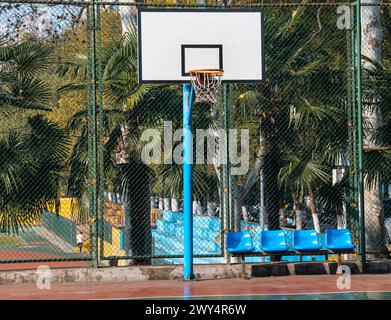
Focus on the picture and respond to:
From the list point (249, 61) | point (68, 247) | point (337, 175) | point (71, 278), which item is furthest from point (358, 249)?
point (68, 247)

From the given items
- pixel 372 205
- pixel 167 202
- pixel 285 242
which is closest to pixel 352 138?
pixel 372 205

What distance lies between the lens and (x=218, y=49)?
15.2 meters

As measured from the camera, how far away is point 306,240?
50.4 ft

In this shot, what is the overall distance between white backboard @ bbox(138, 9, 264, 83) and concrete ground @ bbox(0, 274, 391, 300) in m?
3.59

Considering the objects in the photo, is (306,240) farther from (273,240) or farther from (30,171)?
(30,171)

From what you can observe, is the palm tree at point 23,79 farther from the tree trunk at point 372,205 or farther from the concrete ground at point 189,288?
the tree trunk at point 372,205

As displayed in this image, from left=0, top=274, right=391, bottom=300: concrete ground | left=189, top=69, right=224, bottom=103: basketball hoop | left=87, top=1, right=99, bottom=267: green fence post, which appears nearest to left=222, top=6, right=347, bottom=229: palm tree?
left=0, top=274, right=391, bottom=300: concrete ground

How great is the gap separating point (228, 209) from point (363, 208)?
252cm

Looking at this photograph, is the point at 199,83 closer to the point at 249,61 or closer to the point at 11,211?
the point at 249,61

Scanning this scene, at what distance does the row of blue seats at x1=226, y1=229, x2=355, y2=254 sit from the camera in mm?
14859

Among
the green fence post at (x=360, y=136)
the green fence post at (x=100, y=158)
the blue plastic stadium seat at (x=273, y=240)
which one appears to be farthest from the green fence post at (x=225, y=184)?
the green fence post at (x=360, y=136)

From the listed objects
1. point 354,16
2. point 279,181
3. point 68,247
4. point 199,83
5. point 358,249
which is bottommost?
point 68,247

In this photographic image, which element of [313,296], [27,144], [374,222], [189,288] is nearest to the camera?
[313,296]

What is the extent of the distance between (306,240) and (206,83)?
340 centimetres
